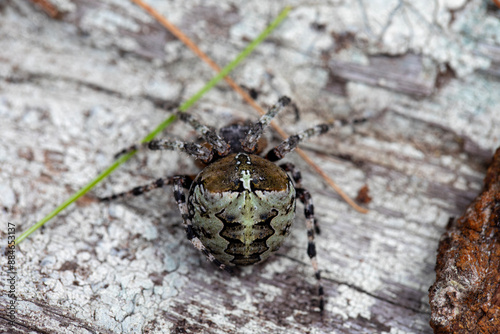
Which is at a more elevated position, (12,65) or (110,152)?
(12,65)

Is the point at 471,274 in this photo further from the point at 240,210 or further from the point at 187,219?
the point at 187,219

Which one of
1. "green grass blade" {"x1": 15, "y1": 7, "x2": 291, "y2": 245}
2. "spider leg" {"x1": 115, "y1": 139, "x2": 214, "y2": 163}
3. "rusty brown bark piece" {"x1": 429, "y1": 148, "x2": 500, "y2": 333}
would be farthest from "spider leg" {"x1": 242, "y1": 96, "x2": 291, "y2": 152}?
"rusty brown bark piece" {"x1": 429, "y1": 148, "x2": 500, "y2": 333}

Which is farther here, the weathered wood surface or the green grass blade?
the green grass blade

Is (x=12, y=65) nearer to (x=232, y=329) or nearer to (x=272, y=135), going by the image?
(x=272, y=135)

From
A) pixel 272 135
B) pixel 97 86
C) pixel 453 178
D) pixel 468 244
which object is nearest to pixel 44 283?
pixel 97 86

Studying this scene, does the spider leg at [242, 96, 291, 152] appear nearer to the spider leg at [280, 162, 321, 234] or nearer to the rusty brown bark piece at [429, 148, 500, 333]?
the spider leg at [280, 162, 321, 234]

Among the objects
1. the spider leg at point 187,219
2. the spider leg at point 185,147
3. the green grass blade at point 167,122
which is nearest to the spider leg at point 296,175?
the spider leg at point 185,147

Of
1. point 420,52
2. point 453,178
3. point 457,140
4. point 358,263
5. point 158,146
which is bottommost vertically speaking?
point 358,263
